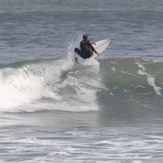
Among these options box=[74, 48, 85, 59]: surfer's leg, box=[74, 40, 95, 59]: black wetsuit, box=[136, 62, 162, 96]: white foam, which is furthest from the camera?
box=[74, 48, 85, 59]: surfer's leg

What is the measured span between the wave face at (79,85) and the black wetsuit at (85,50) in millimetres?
491

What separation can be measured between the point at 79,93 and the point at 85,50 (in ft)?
6.48

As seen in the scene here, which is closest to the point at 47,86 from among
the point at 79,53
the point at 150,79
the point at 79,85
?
the point at 79,85

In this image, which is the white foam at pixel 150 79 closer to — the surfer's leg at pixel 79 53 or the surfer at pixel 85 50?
the surfer at pixel 85 50

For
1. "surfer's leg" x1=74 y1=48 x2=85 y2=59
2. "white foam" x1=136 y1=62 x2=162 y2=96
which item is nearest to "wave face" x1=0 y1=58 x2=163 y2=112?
"white foam" x1=136 y1=62 x2=162 y2=96

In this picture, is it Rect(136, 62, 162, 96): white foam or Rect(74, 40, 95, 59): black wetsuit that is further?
Rect(74, 40, 95, 59): black wetsuit

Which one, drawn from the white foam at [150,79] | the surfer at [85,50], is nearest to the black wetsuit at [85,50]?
the surfer at [85,50]

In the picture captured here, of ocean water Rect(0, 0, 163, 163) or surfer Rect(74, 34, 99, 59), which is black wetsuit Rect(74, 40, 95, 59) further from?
ocean water Rect(0, 0, 163, 163)

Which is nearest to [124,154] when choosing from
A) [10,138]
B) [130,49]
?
[10,138]

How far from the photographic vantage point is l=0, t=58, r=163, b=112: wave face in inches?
805

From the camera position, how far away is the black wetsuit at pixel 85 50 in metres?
23.3

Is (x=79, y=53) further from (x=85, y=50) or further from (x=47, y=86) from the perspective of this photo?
(x=47, y=86)

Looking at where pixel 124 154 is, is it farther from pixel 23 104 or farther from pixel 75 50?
pixel 75 50

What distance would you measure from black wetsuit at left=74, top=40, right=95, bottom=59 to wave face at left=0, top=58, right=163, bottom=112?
0.49 meters
